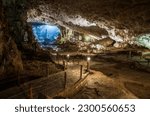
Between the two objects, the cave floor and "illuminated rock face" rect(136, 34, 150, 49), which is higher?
"illuminated rock face" rect(136, 34, 150, 49)

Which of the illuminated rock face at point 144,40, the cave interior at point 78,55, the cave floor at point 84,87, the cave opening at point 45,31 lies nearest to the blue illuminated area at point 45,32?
the cave opening at point 45,31

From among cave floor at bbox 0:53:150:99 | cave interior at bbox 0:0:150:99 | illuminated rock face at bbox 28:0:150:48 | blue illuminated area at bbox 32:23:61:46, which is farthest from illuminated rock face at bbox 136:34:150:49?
blue illuminated area at bbox 32:23:61:46

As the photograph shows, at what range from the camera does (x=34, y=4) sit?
21.6m

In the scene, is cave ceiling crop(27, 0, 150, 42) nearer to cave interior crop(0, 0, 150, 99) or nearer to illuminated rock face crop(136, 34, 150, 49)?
cave interior crop(0, 0, 150, 99)

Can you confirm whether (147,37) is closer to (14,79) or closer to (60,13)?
(60,13)

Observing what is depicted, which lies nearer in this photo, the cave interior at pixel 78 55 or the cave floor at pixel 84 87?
the cave floor at pixel 84 87

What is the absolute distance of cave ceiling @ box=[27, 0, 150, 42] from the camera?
18.6m

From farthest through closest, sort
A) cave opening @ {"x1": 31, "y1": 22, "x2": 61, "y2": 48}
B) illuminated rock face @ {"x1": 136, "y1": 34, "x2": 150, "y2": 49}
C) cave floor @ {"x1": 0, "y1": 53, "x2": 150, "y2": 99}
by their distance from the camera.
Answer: cave opening @ {"x1": 31, "y1": 22, "x2": 61, "y2": 48}
illuminated rock face @ {"x1": 136, "y1": 34, "x2": 150, "y2": 49}
cave floor @ {"x1": 0, "y1": 53, "x2": 150, "y2": 99}

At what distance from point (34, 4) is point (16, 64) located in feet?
32.2

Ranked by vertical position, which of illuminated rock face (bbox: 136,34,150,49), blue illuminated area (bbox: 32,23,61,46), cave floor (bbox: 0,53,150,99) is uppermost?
blue illuminated area (bbox: 32,23,61,46)

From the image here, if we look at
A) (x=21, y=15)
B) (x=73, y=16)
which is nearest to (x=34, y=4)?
(x=21, y=15)

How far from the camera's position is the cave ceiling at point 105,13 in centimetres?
1864

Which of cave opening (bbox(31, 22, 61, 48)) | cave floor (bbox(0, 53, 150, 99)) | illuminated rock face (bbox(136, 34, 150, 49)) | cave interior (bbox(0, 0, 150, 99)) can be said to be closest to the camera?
cave floor (bbox(0, 53, 150, 99))

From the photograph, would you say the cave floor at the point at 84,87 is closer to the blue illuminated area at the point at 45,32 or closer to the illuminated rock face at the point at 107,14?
the illuminated rock face at the point at 107,14
